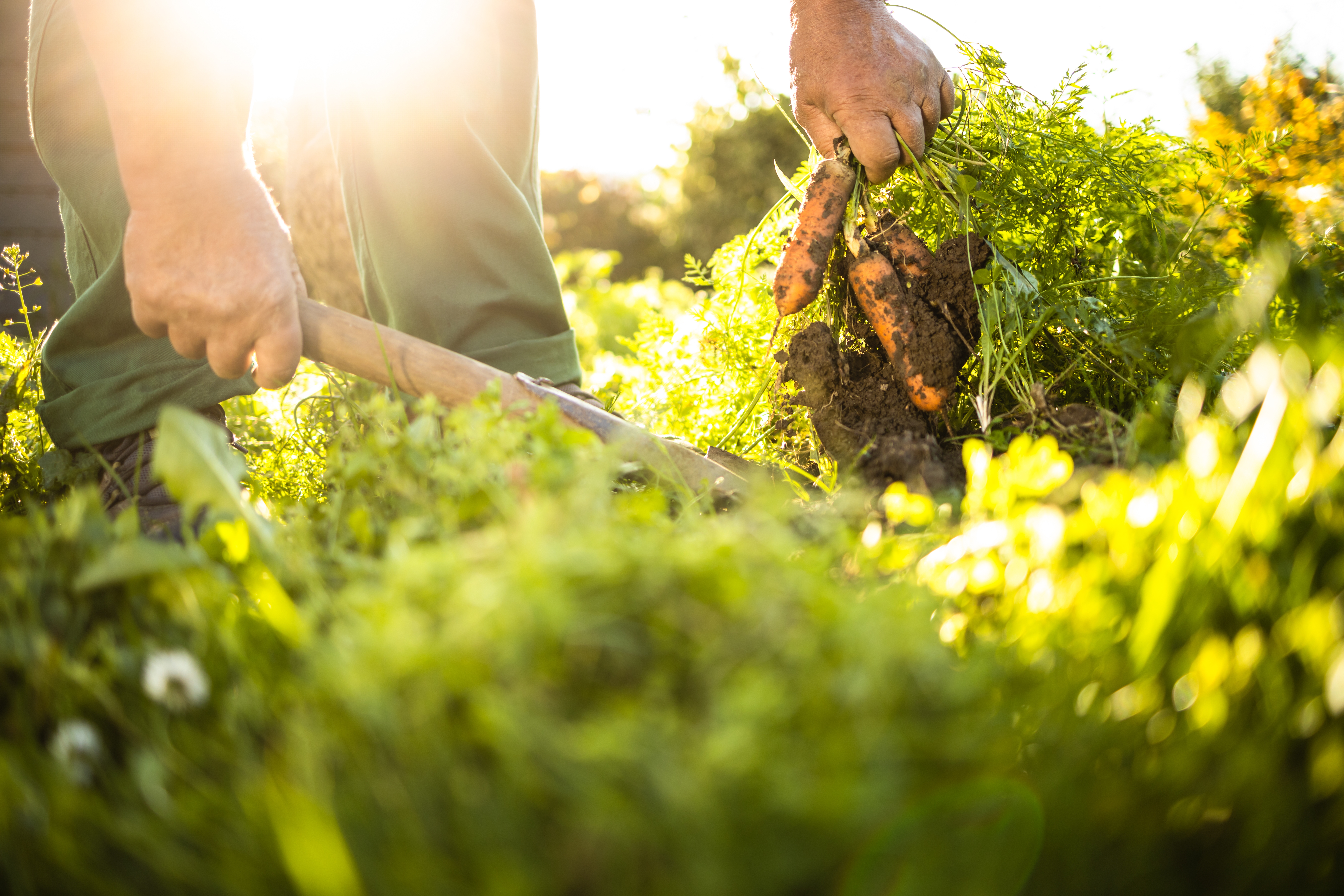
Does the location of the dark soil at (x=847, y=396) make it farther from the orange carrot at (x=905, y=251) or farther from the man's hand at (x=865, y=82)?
the man's hand at (x=865, y=82)

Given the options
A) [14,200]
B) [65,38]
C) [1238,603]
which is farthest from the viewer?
[14,200]

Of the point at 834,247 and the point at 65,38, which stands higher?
the point at 65,38

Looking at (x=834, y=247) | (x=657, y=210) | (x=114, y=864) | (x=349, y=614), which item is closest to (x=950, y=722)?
(x=349, y=614)

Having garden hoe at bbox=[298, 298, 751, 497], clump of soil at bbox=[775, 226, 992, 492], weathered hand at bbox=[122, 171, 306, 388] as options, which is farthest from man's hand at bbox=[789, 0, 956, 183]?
weathered hand at bbox=[122, 171, 306, 388]

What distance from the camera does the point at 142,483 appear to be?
2.18m

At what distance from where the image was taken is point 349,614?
0.86 m

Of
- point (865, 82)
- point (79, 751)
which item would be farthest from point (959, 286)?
point (79, 751)

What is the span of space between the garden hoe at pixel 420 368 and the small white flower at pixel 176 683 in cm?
106

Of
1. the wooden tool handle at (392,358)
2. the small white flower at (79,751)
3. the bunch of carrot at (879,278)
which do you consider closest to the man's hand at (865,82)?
the bunch of carrot at (879,278)

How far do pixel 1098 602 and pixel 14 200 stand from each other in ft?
21.7

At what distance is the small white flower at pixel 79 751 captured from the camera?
0.76 metres

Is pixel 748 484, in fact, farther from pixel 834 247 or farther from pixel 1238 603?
pixel 1238 603

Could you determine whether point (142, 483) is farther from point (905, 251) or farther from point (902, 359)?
point (905, 251)

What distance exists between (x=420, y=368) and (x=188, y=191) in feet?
2.07
